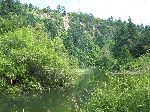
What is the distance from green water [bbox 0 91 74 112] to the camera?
59.2 m

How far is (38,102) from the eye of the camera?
67.8m

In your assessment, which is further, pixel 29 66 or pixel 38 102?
pixel 29 66

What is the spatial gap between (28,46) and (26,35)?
20.3 feet

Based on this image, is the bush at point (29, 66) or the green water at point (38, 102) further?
the bush at point (29, 66)

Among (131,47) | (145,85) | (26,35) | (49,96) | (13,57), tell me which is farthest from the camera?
(131,47)

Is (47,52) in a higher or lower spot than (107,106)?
A: higher

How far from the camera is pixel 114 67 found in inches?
5989

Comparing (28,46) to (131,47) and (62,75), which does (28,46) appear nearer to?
(62,75)

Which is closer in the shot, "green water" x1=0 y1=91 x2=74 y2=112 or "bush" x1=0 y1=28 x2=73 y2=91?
"green water" x1=0 y1=91 x2=74 y2=112

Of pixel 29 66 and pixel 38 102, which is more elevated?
pixel 29 66

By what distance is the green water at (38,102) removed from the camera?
194ft

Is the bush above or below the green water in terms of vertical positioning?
above

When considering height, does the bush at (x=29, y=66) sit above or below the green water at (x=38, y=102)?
above

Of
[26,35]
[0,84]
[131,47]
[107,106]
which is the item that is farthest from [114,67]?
[107,106]
